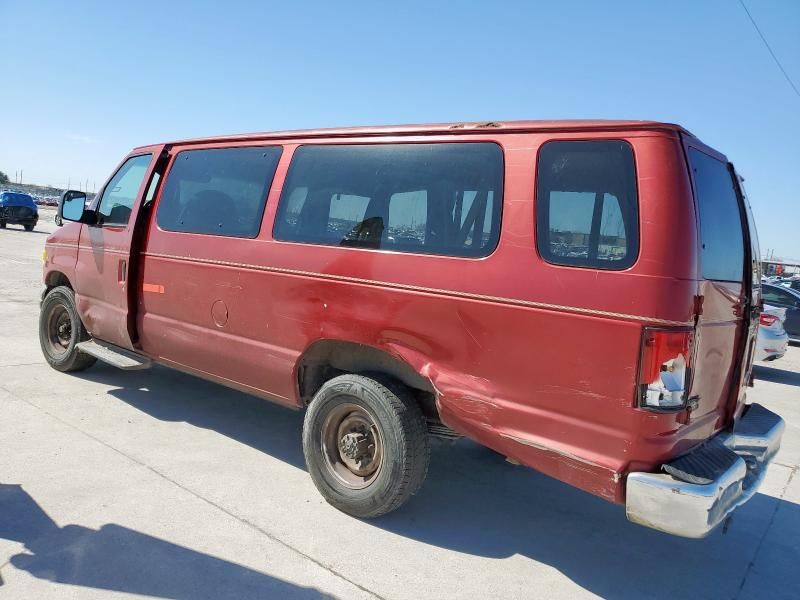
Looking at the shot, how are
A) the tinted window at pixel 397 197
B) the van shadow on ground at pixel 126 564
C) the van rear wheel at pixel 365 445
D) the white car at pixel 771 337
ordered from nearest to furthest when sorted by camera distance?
the van shadow on ground at pixel 126 564
the tinted window at pixel 397 197
the van rear wheel at pixel 365 445
the white car at pixel 771 337

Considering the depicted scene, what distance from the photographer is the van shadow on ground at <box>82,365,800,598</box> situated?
3.16m

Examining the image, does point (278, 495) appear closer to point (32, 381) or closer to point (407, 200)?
point (407, 200)

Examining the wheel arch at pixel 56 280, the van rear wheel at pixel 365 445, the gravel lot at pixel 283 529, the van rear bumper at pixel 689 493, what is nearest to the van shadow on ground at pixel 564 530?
the gravel lot at pixel 283 529

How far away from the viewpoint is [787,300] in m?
13.6

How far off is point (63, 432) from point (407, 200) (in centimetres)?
310

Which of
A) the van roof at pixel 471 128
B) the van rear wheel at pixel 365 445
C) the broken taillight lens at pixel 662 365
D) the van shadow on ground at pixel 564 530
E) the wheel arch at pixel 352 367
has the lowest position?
the van shadow on ground at pixel 564 530

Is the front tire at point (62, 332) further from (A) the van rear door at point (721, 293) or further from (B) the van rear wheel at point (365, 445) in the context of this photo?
(A) the van rear door at point (721, 293)

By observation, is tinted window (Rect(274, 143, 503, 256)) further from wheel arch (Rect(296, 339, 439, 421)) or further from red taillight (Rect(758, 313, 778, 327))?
red taillight (Rect(758, 313, 778, 327))

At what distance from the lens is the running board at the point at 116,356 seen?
15.8 feet

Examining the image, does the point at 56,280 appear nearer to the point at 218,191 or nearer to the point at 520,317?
the point at 218,191

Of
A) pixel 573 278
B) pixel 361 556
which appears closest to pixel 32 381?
pixel 361 556

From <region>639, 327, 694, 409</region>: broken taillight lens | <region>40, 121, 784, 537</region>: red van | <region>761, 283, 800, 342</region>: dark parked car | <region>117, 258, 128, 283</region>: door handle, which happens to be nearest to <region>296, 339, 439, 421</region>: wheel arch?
<region>40, 121, 784, 537</region>: red van

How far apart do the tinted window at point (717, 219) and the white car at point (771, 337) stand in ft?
23.5

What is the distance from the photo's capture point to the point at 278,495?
3.67 m
